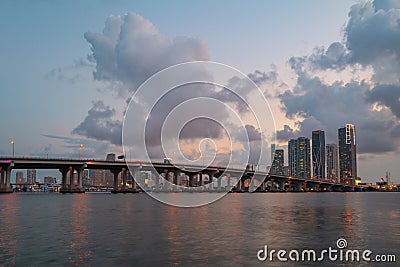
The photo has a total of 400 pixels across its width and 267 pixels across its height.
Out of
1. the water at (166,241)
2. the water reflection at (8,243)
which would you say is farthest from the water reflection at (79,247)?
the water reflection at (8,243)

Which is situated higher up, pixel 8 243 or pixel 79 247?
pixel 79 247

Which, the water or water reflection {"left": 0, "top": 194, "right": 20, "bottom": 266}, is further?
the water

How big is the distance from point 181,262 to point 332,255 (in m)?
11.9

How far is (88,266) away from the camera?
26.8m

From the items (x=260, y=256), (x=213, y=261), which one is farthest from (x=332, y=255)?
(x=213, y=261)

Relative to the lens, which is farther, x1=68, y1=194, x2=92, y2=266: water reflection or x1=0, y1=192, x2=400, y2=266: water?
x1=0, y1=192, x2=400, y2=266: water

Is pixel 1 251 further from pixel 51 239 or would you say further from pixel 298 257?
pixel 298 257

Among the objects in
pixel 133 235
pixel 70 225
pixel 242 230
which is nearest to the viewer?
pixel 133 235

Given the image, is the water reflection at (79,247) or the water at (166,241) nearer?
the water reflection at (79,247)

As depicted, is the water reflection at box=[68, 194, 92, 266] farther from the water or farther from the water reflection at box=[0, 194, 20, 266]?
the water reflection at box=[0, 194, 20, 266]

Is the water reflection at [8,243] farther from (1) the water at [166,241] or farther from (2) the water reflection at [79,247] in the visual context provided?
(2) the water reflection at [79,247]

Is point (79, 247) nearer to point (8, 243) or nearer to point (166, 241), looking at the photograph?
point (8, 243)

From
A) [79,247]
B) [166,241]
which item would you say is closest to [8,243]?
[79,247]

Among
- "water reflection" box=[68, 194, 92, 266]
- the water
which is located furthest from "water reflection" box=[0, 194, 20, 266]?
"water reflection" box=[68, 194, 92, 266]
